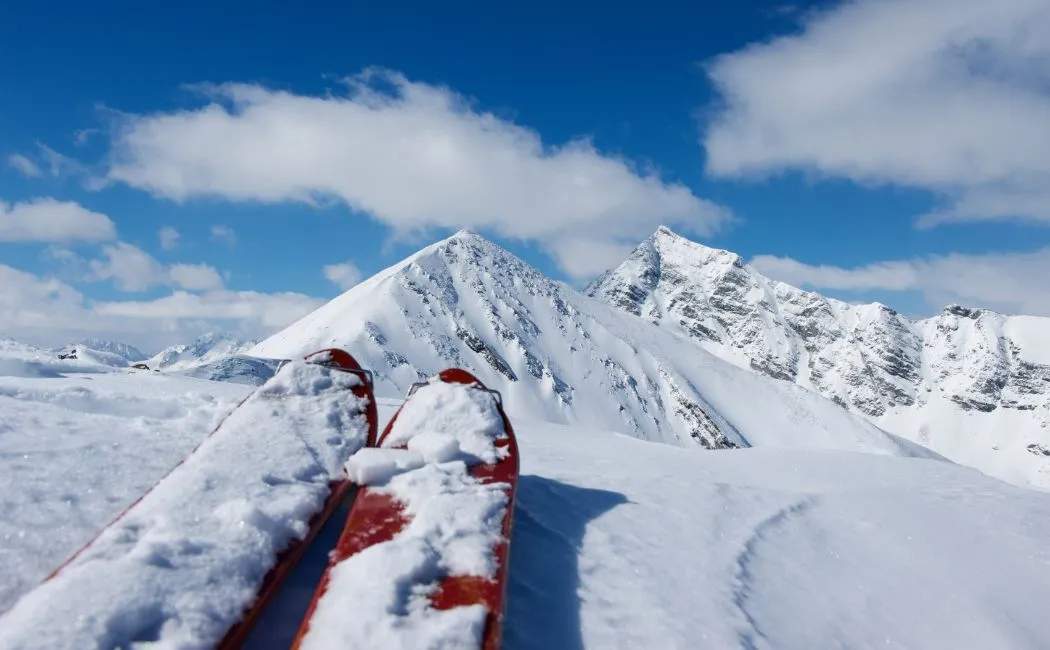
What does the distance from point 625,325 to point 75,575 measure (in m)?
136

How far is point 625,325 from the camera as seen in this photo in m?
137

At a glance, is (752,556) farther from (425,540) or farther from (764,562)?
(425,540)

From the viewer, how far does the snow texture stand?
3.43 m

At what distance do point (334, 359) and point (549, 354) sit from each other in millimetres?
104442

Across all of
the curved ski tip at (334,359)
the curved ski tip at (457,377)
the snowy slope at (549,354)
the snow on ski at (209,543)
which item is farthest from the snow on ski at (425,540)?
the snowy slope at (549,354)

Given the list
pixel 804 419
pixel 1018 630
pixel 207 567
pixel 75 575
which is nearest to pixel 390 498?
pixel 207 567

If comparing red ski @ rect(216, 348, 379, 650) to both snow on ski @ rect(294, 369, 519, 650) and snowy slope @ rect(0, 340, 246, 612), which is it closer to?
snow on ski @ rect(294, 369, 519, 650)

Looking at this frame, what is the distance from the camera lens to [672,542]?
5.90m

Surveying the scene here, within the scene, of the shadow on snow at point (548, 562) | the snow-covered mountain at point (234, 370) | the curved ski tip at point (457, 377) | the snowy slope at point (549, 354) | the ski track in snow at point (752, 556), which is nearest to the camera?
the shadow on snow at point (548, 562)

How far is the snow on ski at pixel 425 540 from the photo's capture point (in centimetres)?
346

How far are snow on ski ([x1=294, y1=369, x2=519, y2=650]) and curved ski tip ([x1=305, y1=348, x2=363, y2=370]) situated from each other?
4.34 feet

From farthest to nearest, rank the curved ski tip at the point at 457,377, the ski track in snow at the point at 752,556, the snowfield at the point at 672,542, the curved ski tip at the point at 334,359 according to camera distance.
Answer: the curved ski tip at the point at 334,359 → the curved ski tip at the point at 457,377 → the ski track in snow at the point at 752,556 → the snowfield at the point at 672,542

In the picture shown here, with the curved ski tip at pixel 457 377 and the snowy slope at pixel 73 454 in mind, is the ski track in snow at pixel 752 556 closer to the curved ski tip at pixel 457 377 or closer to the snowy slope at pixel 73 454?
the curved ski tip at pixel 457 377

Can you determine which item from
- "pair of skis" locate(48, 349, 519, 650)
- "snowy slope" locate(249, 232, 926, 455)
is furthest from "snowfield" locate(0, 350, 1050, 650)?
"snowy slope" locate(249, 232, 926, 455)
